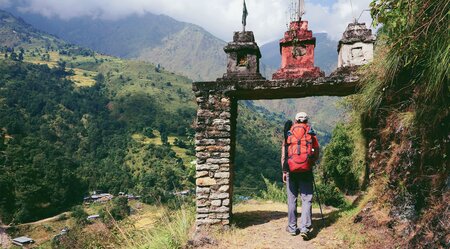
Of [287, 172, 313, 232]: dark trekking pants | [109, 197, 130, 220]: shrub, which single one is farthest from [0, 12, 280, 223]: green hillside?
[287, 172, 313, 232]: dark trekking pants

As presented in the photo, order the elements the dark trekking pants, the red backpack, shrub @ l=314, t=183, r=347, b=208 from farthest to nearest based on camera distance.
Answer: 1. shrub @ l=314, t=183, r=347, b=208
2. the dark trekking pants
3. the red backpack

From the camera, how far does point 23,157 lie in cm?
5969

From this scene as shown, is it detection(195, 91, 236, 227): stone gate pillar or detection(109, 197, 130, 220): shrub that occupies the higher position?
detection(195, 91, 236, 227): stone gate pillar

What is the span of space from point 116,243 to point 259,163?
7030cm

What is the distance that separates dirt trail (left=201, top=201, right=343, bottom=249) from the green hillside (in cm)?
2991

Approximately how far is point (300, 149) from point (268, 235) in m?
1.63

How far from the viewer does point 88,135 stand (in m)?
89.9

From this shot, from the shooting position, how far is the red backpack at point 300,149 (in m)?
5.02

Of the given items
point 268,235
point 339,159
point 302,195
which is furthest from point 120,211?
point 339,159

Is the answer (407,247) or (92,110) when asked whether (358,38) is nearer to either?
(407,247)

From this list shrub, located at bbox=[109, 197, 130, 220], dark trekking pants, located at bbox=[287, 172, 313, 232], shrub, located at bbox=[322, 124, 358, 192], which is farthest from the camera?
shrub, located at bbox=[322, 124, 358, 192]

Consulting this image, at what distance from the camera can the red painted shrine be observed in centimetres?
627

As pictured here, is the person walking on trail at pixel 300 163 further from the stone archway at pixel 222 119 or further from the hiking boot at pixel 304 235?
the stone archway at pixel 222 119

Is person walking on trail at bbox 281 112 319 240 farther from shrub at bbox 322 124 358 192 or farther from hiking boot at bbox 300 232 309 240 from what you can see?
shrub at bbox 322 124 358 192
